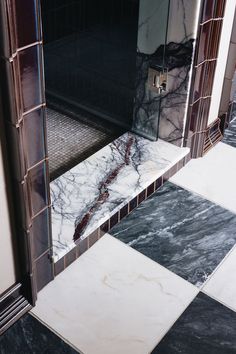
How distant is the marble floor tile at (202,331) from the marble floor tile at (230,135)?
2.91ft

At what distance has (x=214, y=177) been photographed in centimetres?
193

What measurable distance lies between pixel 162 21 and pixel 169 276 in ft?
2.84

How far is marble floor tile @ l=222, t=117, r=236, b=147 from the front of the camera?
7.11 feet

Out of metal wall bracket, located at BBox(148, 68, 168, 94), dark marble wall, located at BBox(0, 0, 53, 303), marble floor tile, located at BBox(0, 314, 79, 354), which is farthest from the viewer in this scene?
metal wall bracket, located at BBox(148, 68, 168, 94)

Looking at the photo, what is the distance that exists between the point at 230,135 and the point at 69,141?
0.71 meters

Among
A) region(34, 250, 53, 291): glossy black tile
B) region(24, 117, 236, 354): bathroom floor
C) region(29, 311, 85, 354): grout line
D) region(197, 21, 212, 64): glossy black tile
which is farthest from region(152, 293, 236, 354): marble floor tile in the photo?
region(197, 21, 212, 64): glossy black tile

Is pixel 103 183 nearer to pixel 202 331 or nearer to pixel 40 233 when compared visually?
pixel 40 233

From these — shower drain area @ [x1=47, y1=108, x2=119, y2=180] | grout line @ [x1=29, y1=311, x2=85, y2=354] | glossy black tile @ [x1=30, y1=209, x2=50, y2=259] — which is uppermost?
glossy black tile @ [x1=30, y1=209, x2=50, y2=259]

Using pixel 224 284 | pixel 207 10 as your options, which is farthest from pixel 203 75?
pixel 224 284

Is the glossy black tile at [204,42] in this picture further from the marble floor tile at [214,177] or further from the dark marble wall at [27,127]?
the dark marble wall at [27,127]

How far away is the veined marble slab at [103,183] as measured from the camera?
158 cm

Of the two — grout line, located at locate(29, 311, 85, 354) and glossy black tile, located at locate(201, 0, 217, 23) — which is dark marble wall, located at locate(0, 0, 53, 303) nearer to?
grout line, located at locate(29, 311, 85, 354)

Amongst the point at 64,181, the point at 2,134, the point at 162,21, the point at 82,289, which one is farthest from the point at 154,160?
the point at 2,134

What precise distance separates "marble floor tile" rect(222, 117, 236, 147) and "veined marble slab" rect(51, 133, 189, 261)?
0.99 ft
